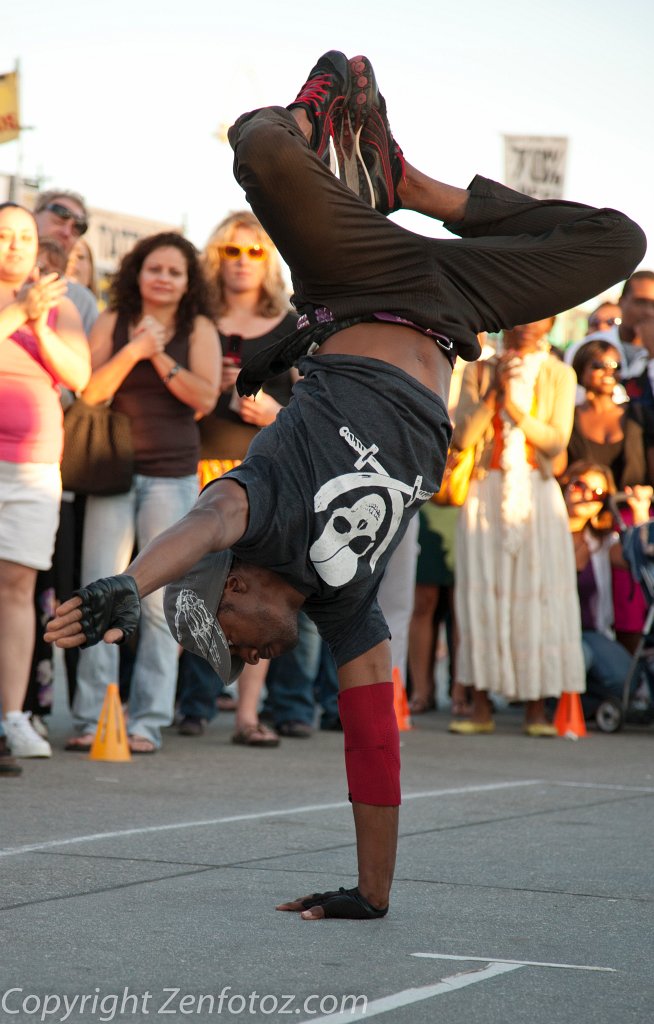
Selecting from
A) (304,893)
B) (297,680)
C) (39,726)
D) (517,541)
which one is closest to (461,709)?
(517,541)

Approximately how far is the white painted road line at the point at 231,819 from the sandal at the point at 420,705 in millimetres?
3738

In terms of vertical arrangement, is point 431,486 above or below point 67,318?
below

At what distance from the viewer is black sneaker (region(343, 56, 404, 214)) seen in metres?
4.07

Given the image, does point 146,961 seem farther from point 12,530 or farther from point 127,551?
point 127,551

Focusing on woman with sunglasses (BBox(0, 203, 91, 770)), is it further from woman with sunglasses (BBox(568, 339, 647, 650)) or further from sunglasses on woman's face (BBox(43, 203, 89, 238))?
woman with sunglasses (BBox(568, 339, 647, 650))

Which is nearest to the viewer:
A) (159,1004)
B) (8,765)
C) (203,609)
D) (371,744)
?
(159,1004)

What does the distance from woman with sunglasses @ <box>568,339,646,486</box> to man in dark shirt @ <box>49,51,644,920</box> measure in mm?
6231

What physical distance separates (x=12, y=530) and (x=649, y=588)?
4266 mm

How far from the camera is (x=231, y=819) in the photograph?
18.1 ft

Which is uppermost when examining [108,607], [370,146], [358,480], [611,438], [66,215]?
[66,215]

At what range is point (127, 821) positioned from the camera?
5367mm

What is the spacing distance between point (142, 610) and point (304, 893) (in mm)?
3666

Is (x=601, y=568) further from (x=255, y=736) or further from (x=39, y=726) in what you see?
(x=39, y=726)

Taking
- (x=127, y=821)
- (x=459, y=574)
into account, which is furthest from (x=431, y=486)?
(x=459, y=574)
